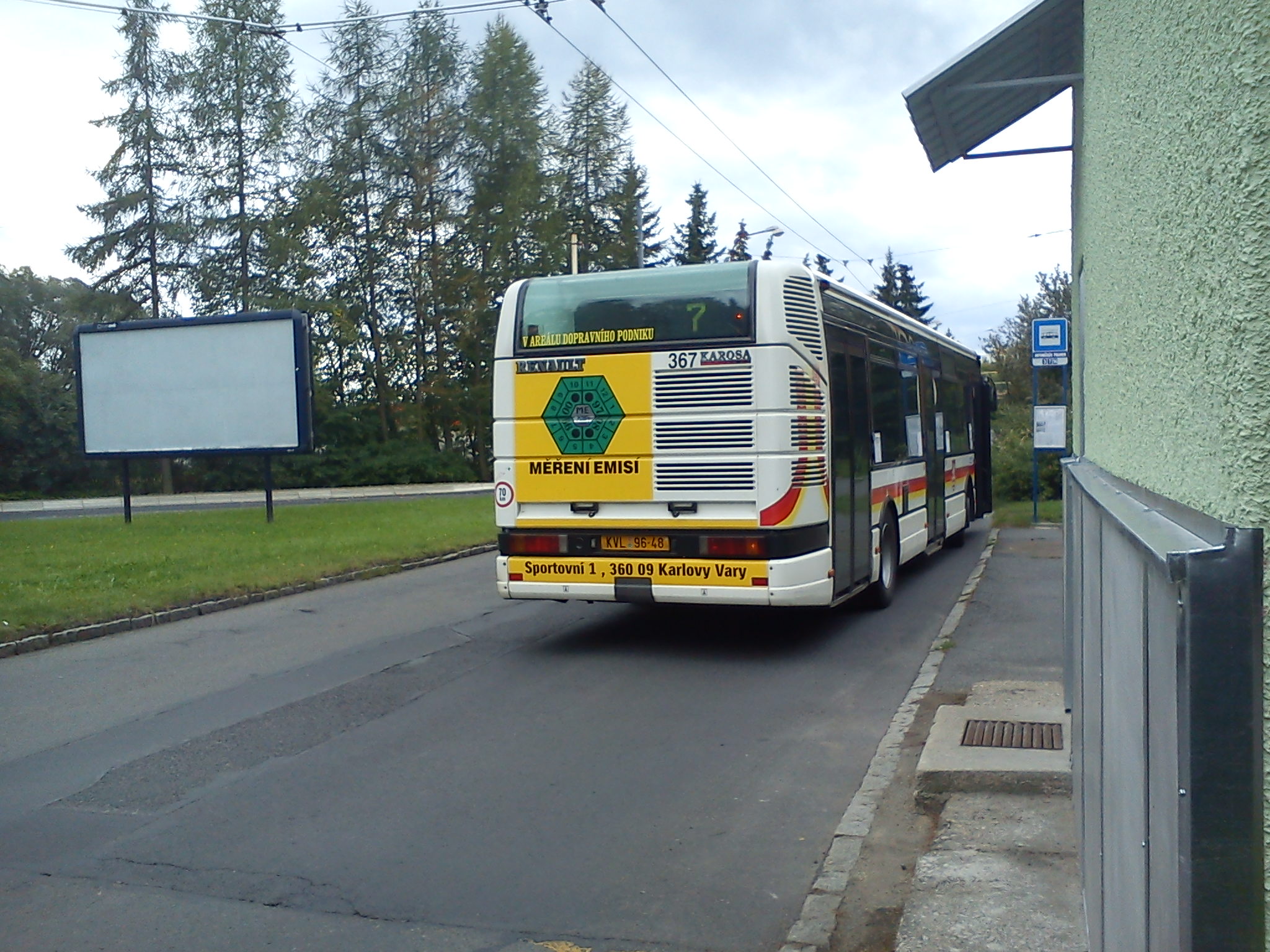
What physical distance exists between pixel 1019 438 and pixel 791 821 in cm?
2478

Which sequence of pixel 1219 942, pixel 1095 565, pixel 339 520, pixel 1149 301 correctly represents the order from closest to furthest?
pixel 1219 942 → pixel 1149 301 → pixel 1095 565 → pixel 339 520

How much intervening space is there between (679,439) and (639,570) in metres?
1.13

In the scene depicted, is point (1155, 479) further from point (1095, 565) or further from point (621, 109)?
point (621, 109)

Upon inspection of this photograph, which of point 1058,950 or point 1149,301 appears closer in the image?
point 1149,301

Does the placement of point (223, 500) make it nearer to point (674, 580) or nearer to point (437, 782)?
point (674, 580)

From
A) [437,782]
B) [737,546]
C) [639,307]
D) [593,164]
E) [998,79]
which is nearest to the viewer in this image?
[437,782]

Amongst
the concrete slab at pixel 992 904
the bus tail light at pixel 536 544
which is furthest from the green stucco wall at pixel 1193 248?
the bus tail light at pixel 536 544

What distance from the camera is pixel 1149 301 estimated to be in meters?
2.58

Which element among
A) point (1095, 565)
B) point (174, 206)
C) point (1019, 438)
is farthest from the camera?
point (174, 206)

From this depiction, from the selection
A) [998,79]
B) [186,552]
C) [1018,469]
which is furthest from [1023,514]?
[998,79]

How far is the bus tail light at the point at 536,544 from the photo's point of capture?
10305 millimetres

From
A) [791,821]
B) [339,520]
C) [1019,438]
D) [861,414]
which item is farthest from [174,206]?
[791,821]

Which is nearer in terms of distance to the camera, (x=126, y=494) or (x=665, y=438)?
(x=665, y=438)

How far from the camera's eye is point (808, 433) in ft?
32.6
